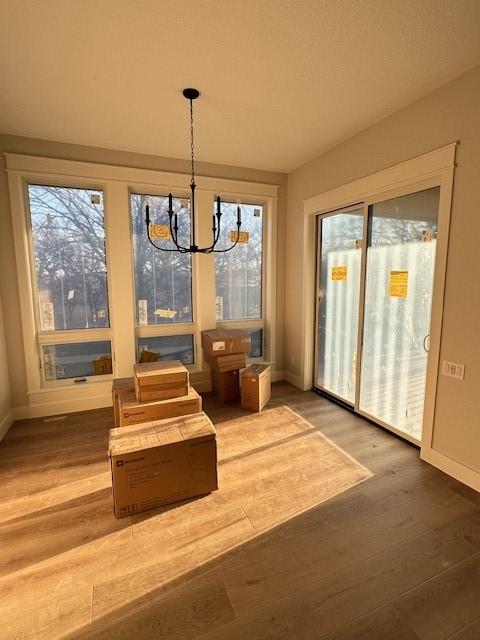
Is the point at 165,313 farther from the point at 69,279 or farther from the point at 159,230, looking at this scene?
the point at 69,279

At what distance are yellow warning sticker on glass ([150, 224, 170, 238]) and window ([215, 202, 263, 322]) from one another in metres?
0.65

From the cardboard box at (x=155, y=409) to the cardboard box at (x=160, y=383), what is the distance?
5 cm

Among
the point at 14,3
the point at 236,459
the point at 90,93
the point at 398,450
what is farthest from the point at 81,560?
the point at 90,93

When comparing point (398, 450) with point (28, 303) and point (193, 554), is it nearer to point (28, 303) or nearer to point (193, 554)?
point (193, 554)

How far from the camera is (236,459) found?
2549mm

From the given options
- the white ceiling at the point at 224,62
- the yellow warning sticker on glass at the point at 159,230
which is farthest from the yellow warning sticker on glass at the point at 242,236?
the white ceiling at the point at 224,62

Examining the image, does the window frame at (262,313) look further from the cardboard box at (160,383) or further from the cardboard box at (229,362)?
the cardboard box at (160,383)

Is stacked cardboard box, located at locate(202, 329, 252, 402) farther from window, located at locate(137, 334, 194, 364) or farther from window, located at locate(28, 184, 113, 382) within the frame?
window, located at locate(28, 184, 113, 382)

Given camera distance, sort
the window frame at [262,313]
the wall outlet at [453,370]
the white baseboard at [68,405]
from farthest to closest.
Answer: the window frame at [262,313] → the white baseboard at [68,405] → the wall outlet at [453,370]

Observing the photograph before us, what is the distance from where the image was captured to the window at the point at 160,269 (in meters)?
3.59

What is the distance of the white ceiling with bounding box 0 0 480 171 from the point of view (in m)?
1.61

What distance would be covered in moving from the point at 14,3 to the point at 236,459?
10.1 feet

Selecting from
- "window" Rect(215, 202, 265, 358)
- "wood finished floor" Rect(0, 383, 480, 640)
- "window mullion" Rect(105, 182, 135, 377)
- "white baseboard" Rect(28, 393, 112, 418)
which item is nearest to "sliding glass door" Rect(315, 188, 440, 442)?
"wood finished floor" Rect(0, 383, 480, 640)

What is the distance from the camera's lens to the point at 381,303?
9.68ft
